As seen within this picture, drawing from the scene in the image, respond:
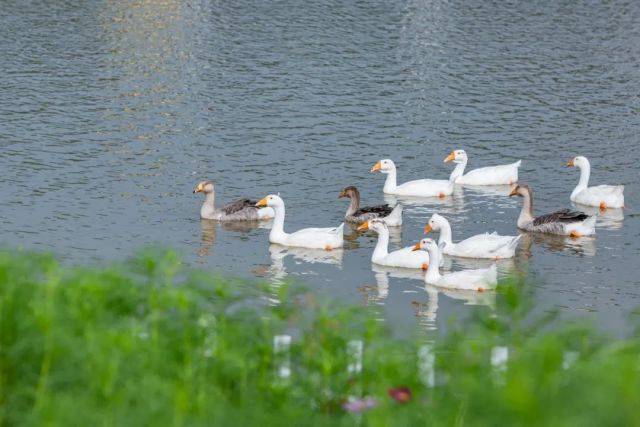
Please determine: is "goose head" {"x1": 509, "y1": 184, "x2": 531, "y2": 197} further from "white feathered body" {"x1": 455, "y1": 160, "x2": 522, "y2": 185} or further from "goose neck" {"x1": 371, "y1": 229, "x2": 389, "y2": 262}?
"goose neck" {"x1": 371, "y1": 229, "x2": 389, "y2": 262}

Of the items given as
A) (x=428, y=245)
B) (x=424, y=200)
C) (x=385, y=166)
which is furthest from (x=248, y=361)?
(x=385, y=166)

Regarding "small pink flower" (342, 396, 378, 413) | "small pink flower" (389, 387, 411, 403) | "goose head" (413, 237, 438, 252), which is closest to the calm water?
"goose head" (413, 237, 438, 252)

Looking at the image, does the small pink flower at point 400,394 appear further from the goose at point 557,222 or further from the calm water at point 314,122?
the goose at point 557,222

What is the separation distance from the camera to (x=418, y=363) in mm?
9375

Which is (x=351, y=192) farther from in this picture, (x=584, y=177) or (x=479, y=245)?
(x=584, y=177)

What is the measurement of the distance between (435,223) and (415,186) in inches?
130

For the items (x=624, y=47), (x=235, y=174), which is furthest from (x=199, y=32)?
(x=235, y=174)

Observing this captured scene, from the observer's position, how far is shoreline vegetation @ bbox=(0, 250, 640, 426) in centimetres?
826

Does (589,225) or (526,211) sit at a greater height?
(526,211)

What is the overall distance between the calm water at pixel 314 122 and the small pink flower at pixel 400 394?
446 centimetres

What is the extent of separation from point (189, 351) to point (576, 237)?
13663 mm

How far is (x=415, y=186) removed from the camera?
2459 cm

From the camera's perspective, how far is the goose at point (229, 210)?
22.8m

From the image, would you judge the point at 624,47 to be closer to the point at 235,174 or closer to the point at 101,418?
the point at 235,174
